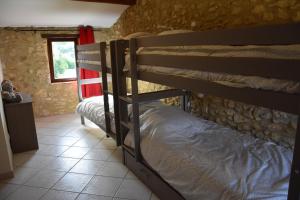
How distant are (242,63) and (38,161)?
2.79 meters

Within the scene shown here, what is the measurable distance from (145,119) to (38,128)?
8.58 feet

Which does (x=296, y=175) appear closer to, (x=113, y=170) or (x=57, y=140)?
(x=113, y=170)

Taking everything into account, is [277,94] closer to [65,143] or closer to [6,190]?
[6,190]

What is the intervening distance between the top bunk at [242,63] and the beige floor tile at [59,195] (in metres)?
1.43

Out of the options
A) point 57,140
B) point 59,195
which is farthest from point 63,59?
point 59,195

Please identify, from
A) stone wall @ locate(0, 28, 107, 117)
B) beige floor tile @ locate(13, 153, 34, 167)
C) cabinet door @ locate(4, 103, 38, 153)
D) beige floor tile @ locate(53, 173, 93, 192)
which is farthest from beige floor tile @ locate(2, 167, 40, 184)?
stone wall @ locate(0, 28, 107, 117)

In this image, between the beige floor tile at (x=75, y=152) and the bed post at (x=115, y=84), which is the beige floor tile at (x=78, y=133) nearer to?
the beige floor tile at (x=75, y=152)

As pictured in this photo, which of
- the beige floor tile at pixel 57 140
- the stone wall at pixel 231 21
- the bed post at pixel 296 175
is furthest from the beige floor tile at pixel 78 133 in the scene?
the bed post at pixel 296 175

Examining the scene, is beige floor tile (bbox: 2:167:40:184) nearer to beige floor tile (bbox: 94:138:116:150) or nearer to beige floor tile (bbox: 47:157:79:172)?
beige floor tile (bbox: 47:157:79:172)

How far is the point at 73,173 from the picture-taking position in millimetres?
2680

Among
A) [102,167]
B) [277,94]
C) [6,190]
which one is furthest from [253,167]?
[6,190]

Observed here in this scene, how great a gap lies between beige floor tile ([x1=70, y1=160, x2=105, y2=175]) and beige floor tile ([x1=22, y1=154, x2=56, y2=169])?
422 millimetres

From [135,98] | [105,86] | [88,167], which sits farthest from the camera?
[105,86]

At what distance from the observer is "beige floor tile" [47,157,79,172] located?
281cm
